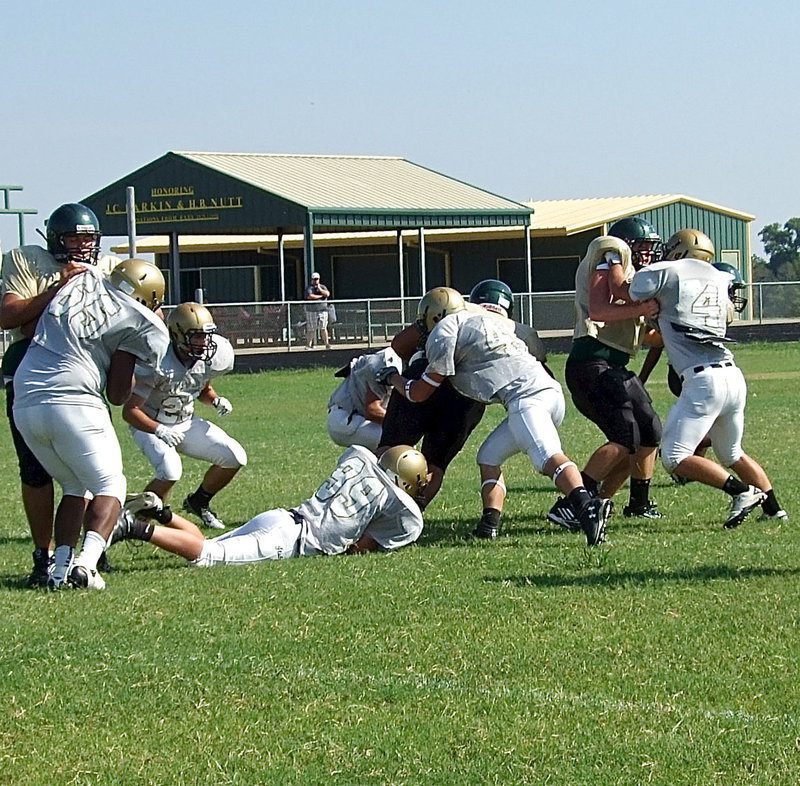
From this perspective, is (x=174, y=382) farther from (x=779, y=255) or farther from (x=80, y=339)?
(x=779, y=255)

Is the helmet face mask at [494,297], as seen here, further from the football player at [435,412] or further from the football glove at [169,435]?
the football glove at [169,435]

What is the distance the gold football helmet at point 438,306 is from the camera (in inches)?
354

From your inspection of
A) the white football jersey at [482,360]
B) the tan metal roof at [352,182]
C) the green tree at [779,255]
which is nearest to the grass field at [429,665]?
the white football jersey at [482,360]

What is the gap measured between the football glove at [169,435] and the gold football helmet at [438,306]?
1719 millimetres

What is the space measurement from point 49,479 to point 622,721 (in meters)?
3.89

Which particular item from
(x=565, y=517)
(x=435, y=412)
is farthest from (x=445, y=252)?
(x=565, y=517)

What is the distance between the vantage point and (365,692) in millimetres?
5285

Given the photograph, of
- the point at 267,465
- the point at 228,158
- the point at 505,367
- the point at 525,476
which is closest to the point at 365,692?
the point at 505,367

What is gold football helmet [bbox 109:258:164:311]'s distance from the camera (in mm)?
8211

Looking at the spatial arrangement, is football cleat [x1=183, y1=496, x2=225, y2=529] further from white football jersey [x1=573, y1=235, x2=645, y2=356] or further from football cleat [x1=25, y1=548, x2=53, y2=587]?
white football jersey [x1=573, y1=235, x2=645, y2=356]

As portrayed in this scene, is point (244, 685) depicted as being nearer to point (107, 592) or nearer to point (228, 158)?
point (107, 592)

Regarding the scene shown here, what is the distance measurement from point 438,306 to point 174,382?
1.73m

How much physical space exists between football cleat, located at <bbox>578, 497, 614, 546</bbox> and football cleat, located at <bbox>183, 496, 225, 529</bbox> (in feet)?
8.93

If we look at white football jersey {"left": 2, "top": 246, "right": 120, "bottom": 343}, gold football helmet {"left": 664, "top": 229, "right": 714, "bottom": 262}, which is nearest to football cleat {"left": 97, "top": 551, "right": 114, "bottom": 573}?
white football jersey {"left": 2, "top": 246, "right": 120, "bottom": 343}
